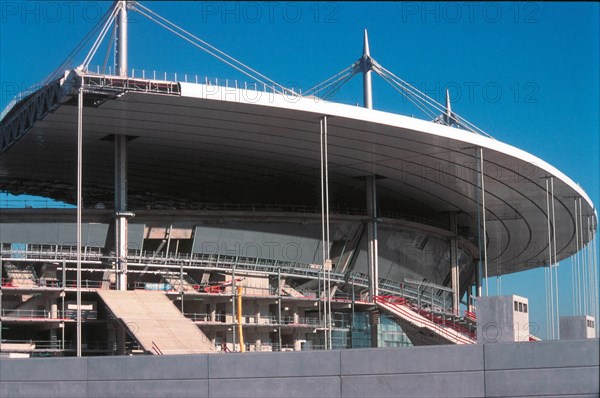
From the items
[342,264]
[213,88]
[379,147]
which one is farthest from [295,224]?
[213,88]

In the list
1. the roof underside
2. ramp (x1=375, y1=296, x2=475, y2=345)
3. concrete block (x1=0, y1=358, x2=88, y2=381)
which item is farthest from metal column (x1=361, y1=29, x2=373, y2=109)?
concrete block (x1=0, y1=358, x2=88, y2=381)

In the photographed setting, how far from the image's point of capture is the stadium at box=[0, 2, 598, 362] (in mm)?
48875

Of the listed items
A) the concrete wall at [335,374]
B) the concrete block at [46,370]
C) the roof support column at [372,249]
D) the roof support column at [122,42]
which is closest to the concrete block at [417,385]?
the concrete wall at [335,374]

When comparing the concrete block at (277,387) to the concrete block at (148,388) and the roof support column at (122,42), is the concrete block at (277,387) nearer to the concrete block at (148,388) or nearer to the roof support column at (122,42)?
the concrete block at (148,388)

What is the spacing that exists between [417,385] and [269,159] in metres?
37.6

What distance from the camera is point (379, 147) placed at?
53.9 metres

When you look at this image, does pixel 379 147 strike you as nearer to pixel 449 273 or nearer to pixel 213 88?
pixel 213 88

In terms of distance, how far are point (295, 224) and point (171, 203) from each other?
1453 centimetres

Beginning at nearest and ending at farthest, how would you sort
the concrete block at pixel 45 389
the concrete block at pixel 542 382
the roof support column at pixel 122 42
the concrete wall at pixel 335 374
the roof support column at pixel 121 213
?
the concrete block at pixel 542 382 < the concrete wall at pixel 335 374 < the concrete block at pixel 45 389 < the roof support column at pixel 122 42 < the roof support column at pixel 121 213

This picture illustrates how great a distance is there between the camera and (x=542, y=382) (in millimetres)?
20078

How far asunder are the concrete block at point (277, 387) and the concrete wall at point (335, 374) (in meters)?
0.02

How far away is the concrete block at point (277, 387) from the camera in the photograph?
21.6 meters

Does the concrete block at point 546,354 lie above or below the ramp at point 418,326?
below

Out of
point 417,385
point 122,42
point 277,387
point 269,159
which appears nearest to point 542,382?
point 417,385
